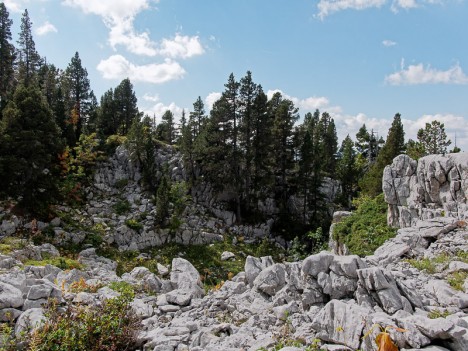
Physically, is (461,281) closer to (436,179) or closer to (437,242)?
(437,242)

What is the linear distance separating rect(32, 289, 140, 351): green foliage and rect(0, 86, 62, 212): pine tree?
2071cm

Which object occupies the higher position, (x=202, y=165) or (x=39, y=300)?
(x=202, y=165)

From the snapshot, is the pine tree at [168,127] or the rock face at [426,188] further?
the pine tree at [168,127]

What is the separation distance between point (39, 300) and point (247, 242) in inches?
1023

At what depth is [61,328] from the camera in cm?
820

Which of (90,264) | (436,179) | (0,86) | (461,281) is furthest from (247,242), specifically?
(0,86)

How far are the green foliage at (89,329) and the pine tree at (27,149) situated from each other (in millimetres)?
20713

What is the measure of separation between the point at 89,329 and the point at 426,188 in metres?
21.5

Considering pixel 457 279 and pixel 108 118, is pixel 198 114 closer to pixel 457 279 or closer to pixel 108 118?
pixel 108 118

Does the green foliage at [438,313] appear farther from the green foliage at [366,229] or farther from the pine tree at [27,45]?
the pine tree at [27,45]

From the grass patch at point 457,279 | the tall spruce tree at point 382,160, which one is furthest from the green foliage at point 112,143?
the grass patch at point 457,279

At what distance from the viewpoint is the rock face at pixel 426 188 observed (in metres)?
19.3

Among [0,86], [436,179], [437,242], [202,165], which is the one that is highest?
[0,86]

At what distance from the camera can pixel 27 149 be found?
85.9ft
